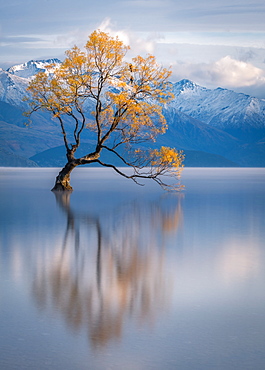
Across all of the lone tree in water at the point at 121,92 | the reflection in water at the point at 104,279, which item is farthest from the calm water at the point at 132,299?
the lone tree in water at the point at 121,92

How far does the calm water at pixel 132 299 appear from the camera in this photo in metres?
9.27

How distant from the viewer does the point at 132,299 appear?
1266 centimetres

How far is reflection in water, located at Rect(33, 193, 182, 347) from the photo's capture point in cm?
1126

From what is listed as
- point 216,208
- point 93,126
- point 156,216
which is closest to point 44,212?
point 156,216

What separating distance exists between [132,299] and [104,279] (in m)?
2.37

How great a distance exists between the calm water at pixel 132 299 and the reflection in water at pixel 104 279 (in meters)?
0.03

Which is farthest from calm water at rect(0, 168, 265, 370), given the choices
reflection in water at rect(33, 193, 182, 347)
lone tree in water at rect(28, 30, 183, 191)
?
lone tree in water at rect(28, 30, 183, 191)

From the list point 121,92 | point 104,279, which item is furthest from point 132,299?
point 121,92

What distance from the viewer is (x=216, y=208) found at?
40375mm

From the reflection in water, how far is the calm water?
27mm

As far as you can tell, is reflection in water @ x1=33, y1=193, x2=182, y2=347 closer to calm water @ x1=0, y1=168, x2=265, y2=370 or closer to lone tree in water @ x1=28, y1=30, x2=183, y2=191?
calm water @ x1=0, y1=168, x2=265, y2=370

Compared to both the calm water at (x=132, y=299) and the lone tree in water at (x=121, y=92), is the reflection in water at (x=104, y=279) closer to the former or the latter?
the calm water at (x=132, y=299)

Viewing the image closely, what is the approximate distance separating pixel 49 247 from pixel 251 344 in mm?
12031

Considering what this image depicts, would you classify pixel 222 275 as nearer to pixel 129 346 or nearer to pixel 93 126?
pixel 129 346
